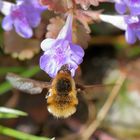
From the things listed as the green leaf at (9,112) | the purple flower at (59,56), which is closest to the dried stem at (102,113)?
the green leaf at (9,112)

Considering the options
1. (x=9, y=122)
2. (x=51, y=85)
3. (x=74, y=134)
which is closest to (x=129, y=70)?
(x=74, y=134)

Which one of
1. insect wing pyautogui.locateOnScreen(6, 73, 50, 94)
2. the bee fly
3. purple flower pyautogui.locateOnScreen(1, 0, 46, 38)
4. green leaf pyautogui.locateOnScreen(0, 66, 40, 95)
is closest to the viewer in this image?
the bee fly

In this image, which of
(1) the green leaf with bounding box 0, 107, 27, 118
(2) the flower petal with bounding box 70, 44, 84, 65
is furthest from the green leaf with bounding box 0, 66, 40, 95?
(2) the flower petal with bounding box 70, 44, 84, 65

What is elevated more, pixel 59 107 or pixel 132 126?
pixel 59 107

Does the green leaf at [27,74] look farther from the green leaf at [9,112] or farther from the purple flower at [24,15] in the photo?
the purple flower at [24,15]

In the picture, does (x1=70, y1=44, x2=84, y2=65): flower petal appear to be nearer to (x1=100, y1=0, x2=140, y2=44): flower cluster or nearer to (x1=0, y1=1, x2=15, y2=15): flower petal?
(x1=100, y1=0, x2=140, y2=44): flower cluster

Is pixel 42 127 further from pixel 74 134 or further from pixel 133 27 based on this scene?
pixel 133 27
